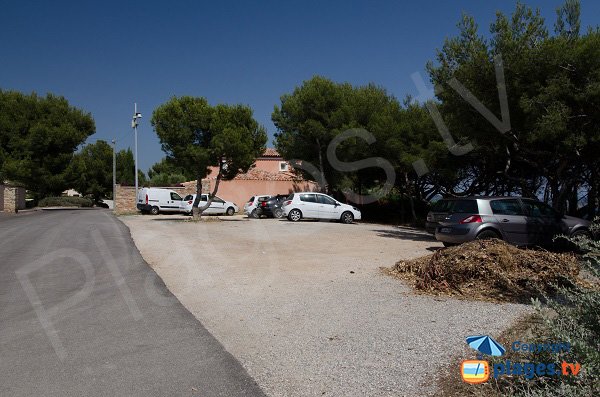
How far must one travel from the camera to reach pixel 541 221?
11875 millimetres

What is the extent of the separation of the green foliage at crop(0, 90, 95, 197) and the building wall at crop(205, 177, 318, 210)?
15.5 meters

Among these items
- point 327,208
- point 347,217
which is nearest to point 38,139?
point 327,208

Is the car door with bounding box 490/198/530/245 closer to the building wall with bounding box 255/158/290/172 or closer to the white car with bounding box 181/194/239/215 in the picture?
the white car with bounding box 181/194/239/215

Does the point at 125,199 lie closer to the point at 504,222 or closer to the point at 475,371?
the point at 504,222

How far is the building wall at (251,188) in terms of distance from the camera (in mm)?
36312

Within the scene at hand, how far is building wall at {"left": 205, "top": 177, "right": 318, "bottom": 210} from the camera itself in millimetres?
36312

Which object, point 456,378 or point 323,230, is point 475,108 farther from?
point 456,378

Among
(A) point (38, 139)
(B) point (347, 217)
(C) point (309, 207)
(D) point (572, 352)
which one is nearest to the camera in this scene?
(D) point (572, 352)

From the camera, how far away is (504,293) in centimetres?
687

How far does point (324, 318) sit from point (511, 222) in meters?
A: 7.69

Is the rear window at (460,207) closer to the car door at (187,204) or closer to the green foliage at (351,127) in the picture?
the green foliage at (351,127)

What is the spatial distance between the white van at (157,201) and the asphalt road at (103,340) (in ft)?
72.8

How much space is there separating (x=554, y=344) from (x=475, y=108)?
478 inches

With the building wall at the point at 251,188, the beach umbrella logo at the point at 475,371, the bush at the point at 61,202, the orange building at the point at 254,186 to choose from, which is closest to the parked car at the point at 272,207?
the orange building at the point at 254,186
